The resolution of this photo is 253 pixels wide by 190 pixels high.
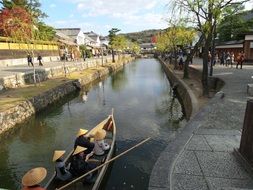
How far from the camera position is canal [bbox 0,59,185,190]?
10047 mm

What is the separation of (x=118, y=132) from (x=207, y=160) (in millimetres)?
7334

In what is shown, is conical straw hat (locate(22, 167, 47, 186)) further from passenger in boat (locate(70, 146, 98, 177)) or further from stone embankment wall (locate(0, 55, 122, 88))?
stone embankment wall (locate(0, 55, 122, 88))

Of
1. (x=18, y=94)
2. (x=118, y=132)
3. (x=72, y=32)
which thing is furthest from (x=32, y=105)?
(x=72, y=32)

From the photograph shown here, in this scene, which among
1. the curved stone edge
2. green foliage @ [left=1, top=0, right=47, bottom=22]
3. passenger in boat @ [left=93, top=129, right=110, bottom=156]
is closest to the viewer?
the curved stone edge

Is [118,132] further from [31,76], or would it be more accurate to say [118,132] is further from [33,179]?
[31,76]

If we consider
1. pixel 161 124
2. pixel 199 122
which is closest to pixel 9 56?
pixel 161 124

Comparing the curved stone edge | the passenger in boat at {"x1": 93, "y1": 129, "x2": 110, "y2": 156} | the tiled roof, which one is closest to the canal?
the passenger in boat at {"x1": 93, "y1": 129, "x2": 110, "y2": 156}

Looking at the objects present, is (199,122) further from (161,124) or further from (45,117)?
(45,117)

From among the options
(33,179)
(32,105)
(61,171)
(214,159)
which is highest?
(33,179)

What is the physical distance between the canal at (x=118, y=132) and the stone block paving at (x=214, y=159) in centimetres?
235

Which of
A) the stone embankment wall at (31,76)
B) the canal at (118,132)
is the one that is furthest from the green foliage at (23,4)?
the canal at (118,132)

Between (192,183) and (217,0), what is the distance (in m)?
12.0

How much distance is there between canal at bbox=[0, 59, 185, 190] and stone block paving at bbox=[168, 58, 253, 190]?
2.35 m

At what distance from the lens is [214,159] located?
728cm
